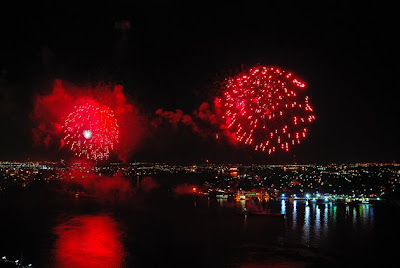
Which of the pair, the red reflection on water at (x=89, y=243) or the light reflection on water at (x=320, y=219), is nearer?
the red reflection on water at (x=89, y=243)

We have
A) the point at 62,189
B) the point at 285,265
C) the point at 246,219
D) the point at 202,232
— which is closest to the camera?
the point at 285,265

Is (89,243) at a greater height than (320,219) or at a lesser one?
lesser

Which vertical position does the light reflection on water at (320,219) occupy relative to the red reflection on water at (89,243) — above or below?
above

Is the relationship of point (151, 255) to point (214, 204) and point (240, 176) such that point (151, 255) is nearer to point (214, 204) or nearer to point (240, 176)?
point (214, 204)

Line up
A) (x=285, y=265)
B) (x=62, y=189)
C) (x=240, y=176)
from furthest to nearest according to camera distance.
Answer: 1. (x=240, y=176)
2. (x=62, y=189)
3. (x=285, y=265)

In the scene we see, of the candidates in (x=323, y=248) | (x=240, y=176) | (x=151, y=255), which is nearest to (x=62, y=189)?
(x=240, y=176)

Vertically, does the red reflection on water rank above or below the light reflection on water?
below

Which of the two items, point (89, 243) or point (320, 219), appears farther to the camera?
point (320, 219)

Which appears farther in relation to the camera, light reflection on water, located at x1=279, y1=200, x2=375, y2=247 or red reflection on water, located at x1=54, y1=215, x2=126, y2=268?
light reflection on water, located at x1=279, y1=200, x2=375, y2=247
